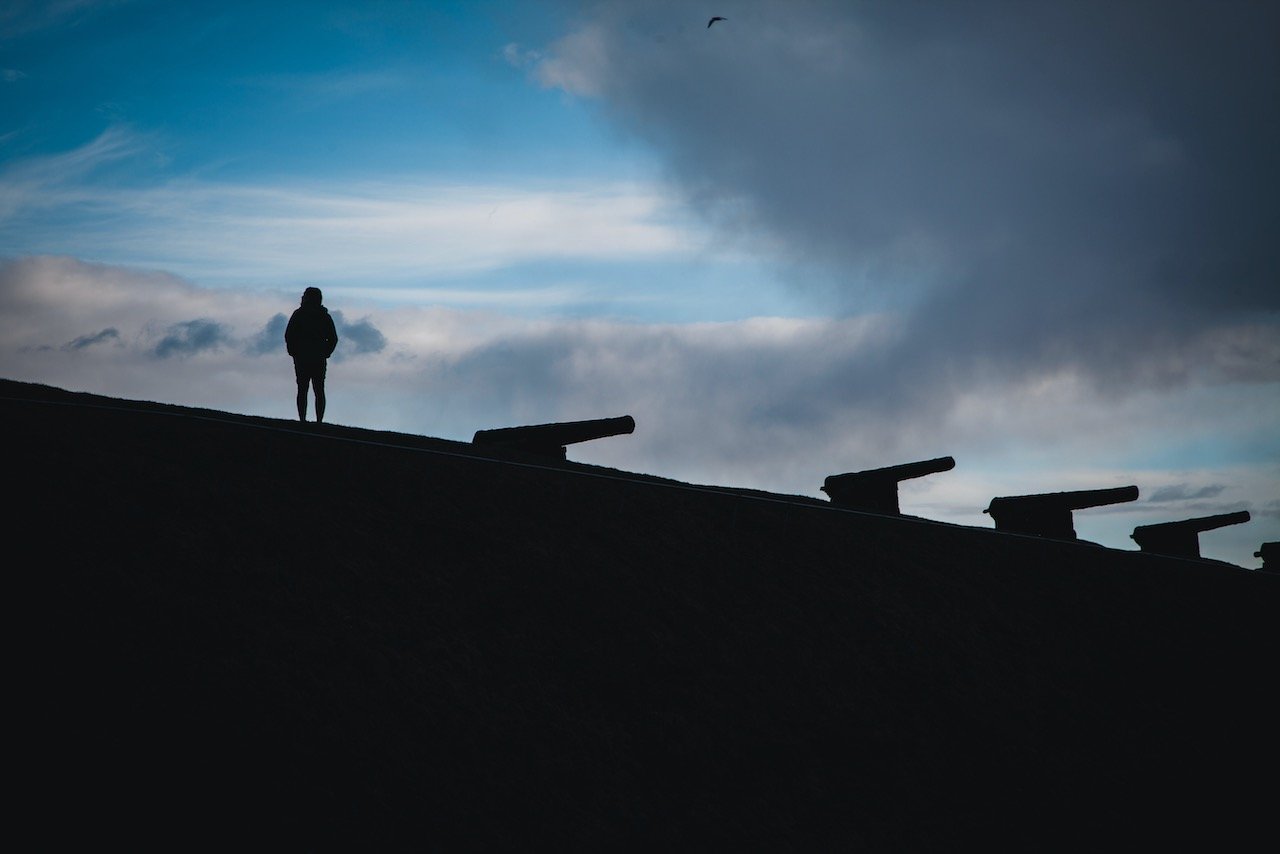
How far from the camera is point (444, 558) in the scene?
35.6 feet

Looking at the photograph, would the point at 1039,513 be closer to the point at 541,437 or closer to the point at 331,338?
the point at 541,437

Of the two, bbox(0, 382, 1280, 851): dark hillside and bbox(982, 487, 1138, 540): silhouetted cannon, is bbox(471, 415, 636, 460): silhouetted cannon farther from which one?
bbox(982, 487, 1138, 540): silhouetted cannon

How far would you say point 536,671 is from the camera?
360 inches

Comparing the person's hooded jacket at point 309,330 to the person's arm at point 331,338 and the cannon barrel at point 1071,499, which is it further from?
the cannon barrel at point 1071,499

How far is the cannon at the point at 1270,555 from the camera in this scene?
1078 inches

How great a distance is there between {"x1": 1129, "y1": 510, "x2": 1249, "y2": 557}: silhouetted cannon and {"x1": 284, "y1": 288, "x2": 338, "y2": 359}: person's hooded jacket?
1933 cm

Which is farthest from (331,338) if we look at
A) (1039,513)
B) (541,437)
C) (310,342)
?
(1039,513)

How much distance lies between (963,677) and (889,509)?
24.9 feet

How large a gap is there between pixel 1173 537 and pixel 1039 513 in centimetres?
571

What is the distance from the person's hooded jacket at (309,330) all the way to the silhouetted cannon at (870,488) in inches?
371

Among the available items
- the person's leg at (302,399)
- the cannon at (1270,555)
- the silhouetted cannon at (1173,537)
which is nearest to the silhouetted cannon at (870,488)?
the silhouetted cannon at (1173,537)

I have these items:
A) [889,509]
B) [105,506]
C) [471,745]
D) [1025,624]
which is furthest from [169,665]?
[889,509]

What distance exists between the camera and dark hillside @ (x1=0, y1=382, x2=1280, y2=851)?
705 centimetres

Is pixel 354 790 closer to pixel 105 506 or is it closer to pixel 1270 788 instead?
pixel 105 506
